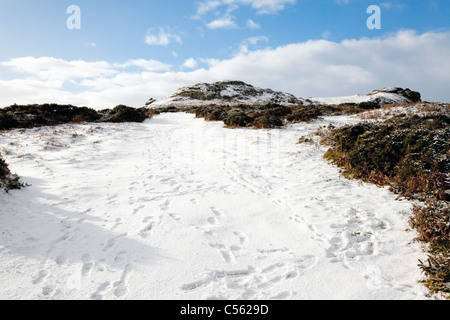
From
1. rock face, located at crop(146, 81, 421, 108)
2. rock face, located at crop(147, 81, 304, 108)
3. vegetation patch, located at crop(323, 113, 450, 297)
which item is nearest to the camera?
vegetation patch, located at crop(323, 113, 450, 297)

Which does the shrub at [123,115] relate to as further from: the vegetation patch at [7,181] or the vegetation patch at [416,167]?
the vegetation patch at [416,167]

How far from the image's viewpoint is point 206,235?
183 inches

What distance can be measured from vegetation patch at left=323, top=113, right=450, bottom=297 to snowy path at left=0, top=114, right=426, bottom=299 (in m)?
0.31

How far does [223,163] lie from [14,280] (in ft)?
22.0

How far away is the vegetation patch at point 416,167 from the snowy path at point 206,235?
1.01 feet

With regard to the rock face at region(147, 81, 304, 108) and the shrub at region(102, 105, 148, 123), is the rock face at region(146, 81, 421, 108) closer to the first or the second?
the rock face at region(147, 81, 304, 108)

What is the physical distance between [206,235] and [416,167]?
216 inches

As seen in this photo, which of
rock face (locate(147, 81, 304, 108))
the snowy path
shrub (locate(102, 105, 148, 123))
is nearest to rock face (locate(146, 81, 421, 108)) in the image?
rock face (locate(147, 81, 304, 108))

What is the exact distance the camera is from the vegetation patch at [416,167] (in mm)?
3615

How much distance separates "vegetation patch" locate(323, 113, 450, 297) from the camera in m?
3.62
